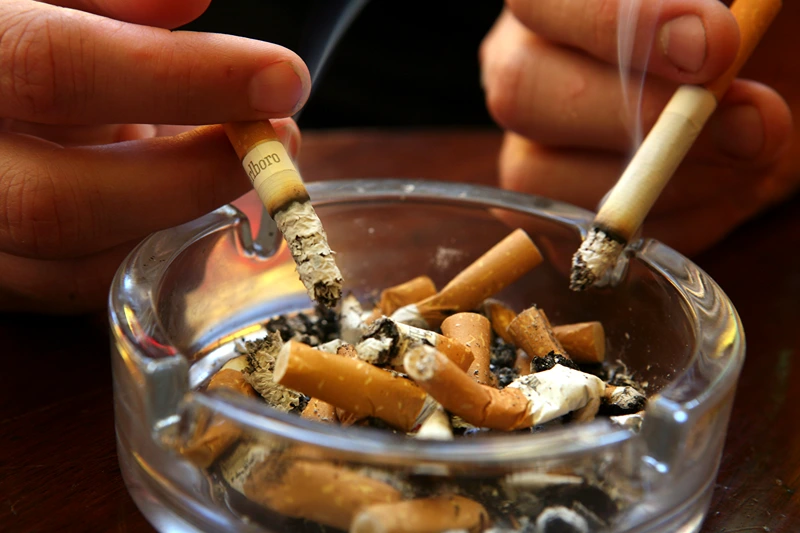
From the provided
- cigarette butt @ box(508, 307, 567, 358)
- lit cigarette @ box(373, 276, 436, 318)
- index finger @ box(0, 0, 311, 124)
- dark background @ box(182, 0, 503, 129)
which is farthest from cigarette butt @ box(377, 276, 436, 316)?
dark background @ box(182, 0, 503, 129)

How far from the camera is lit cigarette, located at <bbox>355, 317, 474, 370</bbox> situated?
560mm

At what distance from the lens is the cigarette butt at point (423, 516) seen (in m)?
0.44

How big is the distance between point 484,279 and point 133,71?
0.37 meters

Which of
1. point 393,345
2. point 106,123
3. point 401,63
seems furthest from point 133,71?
point 401,63

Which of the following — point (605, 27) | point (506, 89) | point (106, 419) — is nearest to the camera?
point (106, 419)

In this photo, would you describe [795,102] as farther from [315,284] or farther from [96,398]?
[96,398]

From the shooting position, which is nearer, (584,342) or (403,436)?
(403,436)

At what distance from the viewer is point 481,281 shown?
2.55 feet

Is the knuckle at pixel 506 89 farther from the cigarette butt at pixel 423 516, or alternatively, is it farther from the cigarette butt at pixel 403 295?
the cigarette butt at pixel 423 516

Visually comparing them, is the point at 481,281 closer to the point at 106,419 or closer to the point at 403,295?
the point at 403,295

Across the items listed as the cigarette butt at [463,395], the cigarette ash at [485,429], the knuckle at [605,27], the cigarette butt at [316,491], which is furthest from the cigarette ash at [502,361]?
the knuckle at [605,27]

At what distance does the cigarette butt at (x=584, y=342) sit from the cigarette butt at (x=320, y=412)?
247 mm

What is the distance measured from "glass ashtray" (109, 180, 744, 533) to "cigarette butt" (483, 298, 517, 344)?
67 mm

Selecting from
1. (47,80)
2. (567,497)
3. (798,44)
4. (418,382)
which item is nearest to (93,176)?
(47,80)
